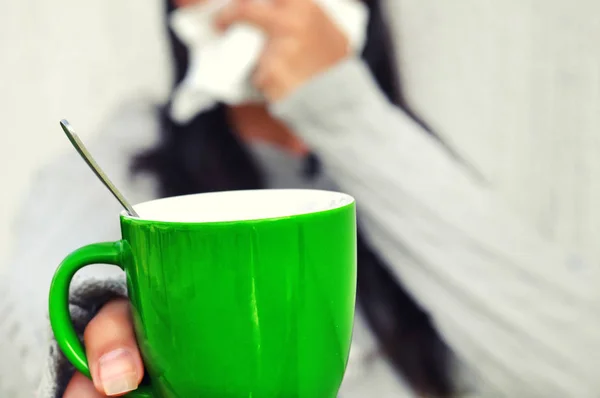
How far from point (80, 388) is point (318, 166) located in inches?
17.7

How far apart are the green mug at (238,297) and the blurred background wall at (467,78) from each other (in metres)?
0.46

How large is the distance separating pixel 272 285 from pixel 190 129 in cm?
49

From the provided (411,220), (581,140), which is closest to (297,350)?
(411,220)

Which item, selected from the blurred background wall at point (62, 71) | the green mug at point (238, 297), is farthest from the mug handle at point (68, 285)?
the blurred background wall at point (62, 71)

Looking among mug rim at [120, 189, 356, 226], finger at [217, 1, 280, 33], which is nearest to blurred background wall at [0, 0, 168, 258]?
finger at [217, 1, 280, 33]

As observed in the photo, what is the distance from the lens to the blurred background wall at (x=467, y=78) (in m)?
0.67

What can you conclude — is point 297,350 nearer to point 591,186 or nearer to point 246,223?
point 246,223

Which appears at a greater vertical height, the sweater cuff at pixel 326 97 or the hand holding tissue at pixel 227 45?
the hand holding tissue at pixel 227 45

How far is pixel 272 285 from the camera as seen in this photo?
0.26m

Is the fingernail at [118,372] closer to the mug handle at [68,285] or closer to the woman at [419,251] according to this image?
the mug handle at [68,285]

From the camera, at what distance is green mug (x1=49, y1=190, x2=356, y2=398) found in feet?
0.85

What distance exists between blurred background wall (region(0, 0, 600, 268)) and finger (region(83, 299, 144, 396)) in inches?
17.6

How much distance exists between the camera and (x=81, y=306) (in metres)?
0.36

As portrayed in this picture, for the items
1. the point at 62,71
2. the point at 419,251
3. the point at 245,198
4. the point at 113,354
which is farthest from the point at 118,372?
the point at 62,71
